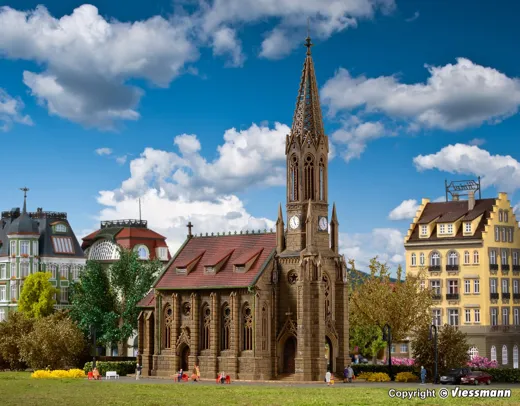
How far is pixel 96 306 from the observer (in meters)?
112

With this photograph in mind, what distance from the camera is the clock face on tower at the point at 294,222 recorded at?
83625 millimetres

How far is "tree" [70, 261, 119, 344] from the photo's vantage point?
360 ft

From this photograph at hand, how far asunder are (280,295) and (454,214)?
35.3 m

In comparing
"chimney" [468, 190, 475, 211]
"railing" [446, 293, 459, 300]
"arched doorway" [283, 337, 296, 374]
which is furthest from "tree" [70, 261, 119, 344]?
"chimney" [468, 190, 475, 211]

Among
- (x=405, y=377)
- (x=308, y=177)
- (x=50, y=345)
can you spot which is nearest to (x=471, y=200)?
(x=308, y=177)

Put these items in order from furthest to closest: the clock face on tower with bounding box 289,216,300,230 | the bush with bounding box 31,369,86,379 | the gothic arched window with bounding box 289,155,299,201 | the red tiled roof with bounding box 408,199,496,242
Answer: the red tiled roof with bounding box 408,199,496,242 < the bush with bounding box 31,369,86,379 < the gothic arched window with bounding box 289,155,299,201 < the clock face on tower with bounding box 289,216,300,230

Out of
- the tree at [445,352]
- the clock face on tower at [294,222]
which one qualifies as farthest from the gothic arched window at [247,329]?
the tree at [445,352]

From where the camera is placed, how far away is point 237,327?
82.7 metres

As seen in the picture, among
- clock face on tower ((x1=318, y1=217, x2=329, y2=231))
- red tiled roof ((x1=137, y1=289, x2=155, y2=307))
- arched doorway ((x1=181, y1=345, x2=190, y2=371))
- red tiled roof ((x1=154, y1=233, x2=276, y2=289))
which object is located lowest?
arched doorway ((x1=181, y1=345, x2=190, y2=371))

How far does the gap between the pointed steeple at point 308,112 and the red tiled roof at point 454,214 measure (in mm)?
30698

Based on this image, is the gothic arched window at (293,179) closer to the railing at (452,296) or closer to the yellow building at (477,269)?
the yellow building at (477,269)

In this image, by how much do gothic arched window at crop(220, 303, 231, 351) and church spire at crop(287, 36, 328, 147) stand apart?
593 inches

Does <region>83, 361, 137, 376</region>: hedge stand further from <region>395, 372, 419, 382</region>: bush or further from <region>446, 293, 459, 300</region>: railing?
<region>446, 293, 459, 300</region>: railing

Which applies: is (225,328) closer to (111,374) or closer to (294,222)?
(294,222)
